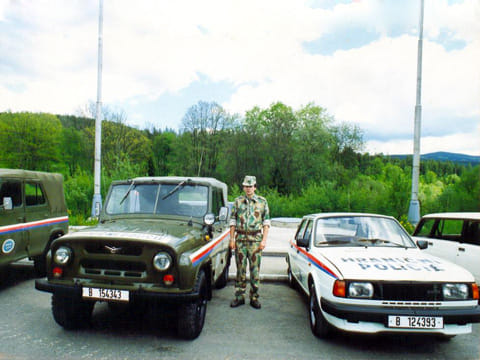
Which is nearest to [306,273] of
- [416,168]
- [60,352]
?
[60,352]

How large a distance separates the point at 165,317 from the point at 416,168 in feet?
43.8

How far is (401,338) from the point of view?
4754mm

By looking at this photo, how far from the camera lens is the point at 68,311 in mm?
4602

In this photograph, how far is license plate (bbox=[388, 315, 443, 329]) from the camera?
397cm

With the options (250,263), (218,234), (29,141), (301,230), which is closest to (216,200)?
(218,234)

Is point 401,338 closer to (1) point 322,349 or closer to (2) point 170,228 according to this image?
(1) point 322,349

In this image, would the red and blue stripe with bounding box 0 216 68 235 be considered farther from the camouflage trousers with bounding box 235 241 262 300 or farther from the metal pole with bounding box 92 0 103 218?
the metal pole with bounding box 92 0 103 218

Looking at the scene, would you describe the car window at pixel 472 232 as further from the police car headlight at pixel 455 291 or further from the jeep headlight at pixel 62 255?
the jeep headlight at pixel 62 255

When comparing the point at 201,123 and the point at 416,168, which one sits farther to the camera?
the point at 201,123

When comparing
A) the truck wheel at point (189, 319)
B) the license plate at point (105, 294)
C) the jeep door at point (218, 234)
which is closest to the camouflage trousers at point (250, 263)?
the jeep door at point (218, 234)

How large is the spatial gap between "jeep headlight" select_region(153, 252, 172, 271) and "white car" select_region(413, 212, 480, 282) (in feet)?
16.0

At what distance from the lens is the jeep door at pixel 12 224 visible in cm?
636

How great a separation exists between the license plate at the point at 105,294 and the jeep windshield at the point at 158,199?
5.33 feet

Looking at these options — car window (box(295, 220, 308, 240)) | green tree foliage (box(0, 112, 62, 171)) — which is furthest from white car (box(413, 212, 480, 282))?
green tree foliage (box(0, 112, 62, 171))
